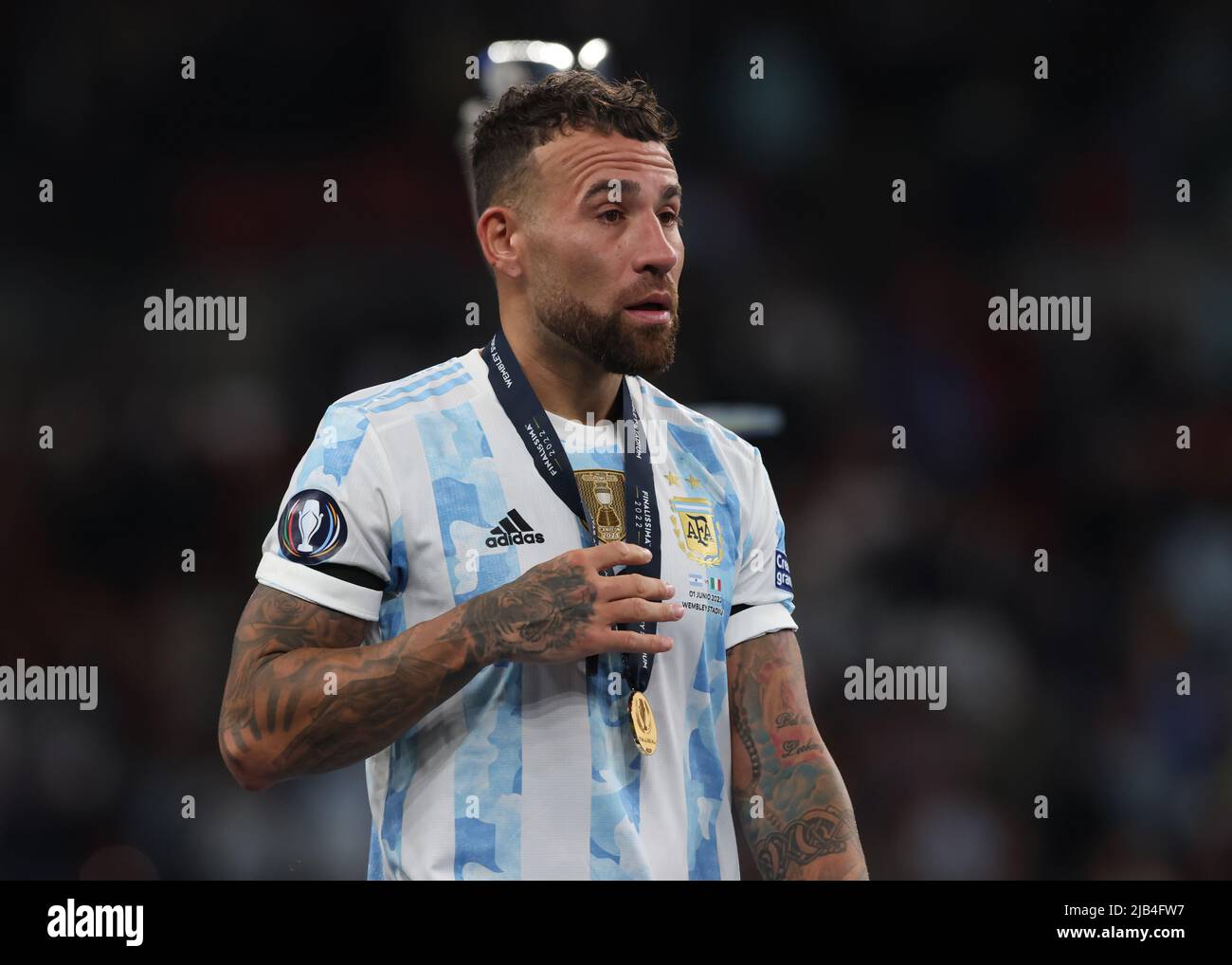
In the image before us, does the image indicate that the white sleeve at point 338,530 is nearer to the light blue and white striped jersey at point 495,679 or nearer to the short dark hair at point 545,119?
the light blue and white striped jersey at point 495,679

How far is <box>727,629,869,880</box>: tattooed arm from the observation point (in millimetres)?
2516

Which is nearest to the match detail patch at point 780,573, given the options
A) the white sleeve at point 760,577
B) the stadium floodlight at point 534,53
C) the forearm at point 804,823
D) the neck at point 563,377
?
the white sleeve at point 760,577

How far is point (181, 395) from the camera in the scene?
185 inches

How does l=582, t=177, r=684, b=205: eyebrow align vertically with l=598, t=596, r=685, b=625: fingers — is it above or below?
above

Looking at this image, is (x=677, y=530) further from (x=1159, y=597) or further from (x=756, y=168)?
(x=1159, y=597)

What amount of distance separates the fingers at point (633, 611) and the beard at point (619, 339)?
0.58 meters

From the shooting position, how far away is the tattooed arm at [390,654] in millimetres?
2184

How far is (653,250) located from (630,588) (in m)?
0.75

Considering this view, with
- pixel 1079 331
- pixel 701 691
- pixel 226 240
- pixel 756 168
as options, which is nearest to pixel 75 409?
pixel 226 240

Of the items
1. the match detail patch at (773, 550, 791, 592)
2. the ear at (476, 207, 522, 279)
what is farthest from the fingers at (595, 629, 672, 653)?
the ear at (476, 207, 522, 279)

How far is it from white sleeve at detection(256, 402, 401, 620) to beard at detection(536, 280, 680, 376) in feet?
1.56

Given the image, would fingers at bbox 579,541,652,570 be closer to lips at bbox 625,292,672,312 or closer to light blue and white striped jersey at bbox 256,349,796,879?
light blue and white striped jersey at bbox 256,349,796,879

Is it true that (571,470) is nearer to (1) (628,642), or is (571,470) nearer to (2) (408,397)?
(2) (408,397)

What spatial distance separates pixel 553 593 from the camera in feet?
7.17
